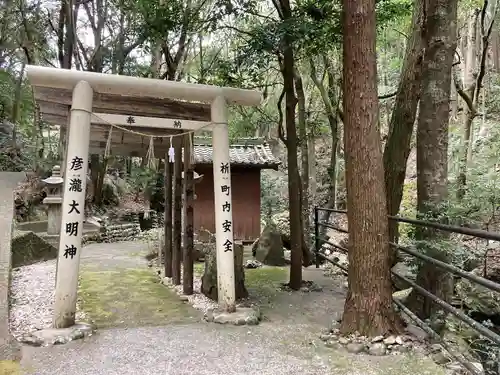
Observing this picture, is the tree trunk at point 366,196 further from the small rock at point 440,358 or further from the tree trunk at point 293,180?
the tree trunk at point 293,180

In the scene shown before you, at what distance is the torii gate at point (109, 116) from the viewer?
4.31 meters

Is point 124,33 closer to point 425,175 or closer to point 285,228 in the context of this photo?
point 285,228

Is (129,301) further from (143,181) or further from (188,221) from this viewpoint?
(143,181)

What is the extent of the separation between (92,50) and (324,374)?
13.5 m

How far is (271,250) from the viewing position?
9.23 meters

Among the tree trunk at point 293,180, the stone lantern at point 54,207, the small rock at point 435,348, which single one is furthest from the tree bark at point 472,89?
the stone lantern at point 54,207

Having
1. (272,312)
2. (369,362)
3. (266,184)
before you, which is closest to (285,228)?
(266,184)

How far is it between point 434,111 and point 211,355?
3.53 meters

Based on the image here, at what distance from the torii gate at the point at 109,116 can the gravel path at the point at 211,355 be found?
587 millimetres

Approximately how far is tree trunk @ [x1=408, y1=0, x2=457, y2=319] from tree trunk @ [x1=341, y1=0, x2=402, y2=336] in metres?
1.00

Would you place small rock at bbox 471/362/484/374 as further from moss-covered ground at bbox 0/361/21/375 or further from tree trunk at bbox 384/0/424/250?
moss-covered ground at bbox 0/361/21/375

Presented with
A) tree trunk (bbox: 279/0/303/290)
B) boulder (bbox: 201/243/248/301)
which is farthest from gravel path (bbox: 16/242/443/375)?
tree trunk (bbox: 279/0/303/290)

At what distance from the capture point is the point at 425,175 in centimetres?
482

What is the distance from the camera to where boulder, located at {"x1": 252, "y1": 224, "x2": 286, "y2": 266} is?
30.1ft
